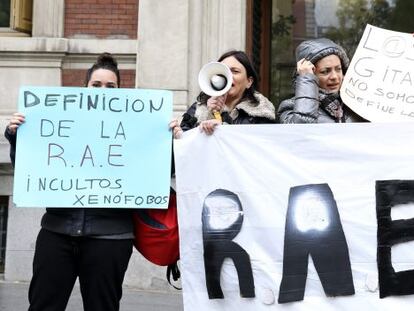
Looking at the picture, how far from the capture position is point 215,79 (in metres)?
3.66

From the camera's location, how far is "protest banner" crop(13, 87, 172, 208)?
12.1 feet

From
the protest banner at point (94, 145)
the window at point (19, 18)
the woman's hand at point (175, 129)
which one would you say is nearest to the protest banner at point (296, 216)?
the woman's hand at point (175, 129)

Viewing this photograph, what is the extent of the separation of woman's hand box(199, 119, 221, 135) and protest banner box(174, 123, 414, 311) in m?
0.04

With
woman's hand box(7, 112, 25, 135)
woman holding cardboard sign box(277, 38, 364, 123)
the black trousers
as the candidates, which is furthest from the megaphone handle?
woman's hand box(7, 112, 25, 135)

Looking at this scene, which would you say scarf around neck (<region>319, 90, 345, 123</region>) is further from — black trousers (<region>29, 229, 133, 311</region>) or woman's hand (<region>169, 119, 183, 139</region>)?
black trousers (<region>29, 229, 133, 311</region>)

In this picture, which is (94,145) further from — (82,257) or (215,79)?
(215,79)

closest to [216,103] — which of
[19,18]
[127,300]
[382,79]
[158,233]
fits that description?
[158,233]

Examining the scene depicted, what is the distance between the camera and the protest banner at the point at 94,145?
369cm

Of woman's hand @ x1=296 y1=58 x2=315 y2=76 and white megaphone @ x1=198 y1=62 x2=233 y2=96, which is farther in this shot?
woman's hand @ x1=296 y1=58 x2=315 y2=76

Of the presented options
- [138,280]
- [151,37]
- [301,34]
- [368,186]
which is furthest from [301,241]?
[301,34]

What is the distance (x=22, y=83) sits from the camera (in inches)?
304

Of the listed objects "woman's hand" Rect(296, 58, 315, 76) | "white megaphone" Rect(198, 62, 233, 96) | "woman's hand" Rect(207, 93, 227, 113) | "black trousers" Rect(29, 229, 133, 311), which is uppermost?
"woman's hand" Rect(296, 58, 315, 76)

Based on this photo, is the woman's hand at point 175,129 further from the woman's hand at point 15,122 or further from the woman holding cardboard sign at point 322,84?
the woman's hand at point 15,122

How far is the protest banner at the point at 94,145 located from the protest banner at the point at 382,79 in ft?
3.32
